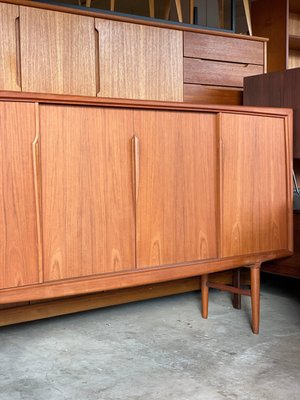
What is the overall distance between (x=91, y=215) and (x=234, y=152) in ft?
2.61

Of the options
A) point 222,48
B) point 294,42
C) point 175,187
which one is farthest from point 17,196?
point 294,42

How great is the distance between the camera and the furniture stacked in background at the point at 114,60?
2.70 metres

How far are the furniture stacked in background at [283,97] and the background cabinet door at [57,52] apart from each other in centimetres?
102

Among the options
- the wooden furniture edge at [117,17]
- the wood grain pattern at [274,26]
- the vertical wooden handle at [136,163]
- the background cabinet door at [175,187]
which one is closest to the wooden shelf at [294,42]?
the wood grain pattern at [274,26]

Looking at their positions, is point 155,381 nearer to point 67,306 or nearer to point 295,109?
point 67,306

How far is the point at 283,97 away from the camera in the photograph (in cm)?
314

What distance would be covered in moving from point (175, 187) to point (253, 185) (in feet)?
1.55

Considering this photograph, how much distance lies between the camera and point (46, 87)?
2781 mm

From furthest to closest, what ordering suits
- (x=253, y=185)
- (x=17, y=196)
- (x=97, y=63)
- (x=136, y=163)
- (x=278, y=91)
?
(x=278, y=91)
(x=97, y=63)
(x=253, y=185)
(x=136, y=163)
(x=17, y=196)

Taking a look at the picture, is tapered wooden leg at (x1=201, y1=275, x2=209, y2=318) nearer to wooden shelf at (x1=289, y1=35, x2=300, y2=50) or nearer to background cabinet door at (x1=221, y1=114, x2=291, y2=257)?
background cabinet door at (x1=221, y1=114, x2=291, y2=257)

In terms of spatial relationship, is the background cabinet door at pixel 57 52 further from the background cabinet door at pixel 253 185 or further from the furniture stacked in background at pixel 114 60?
the background cabinet door at pixel 253 185

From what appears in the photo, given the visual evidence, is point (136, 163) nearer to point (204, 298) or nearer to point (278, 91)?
point (204, 298)

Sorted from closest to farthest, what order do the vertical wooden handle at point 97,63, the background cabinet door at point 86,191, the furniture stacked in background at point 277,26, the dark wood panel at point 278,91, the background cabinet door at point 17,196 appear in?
the background cabinet door at point 17,196, the background cabinet door at point 86,191, the vertical wooden handle at point 97,63, the dark wood panel at point 278,91, the furniture stacked in background at point 277,26

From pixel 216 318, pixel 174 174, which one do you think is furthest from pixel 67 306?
pixel 174 174
